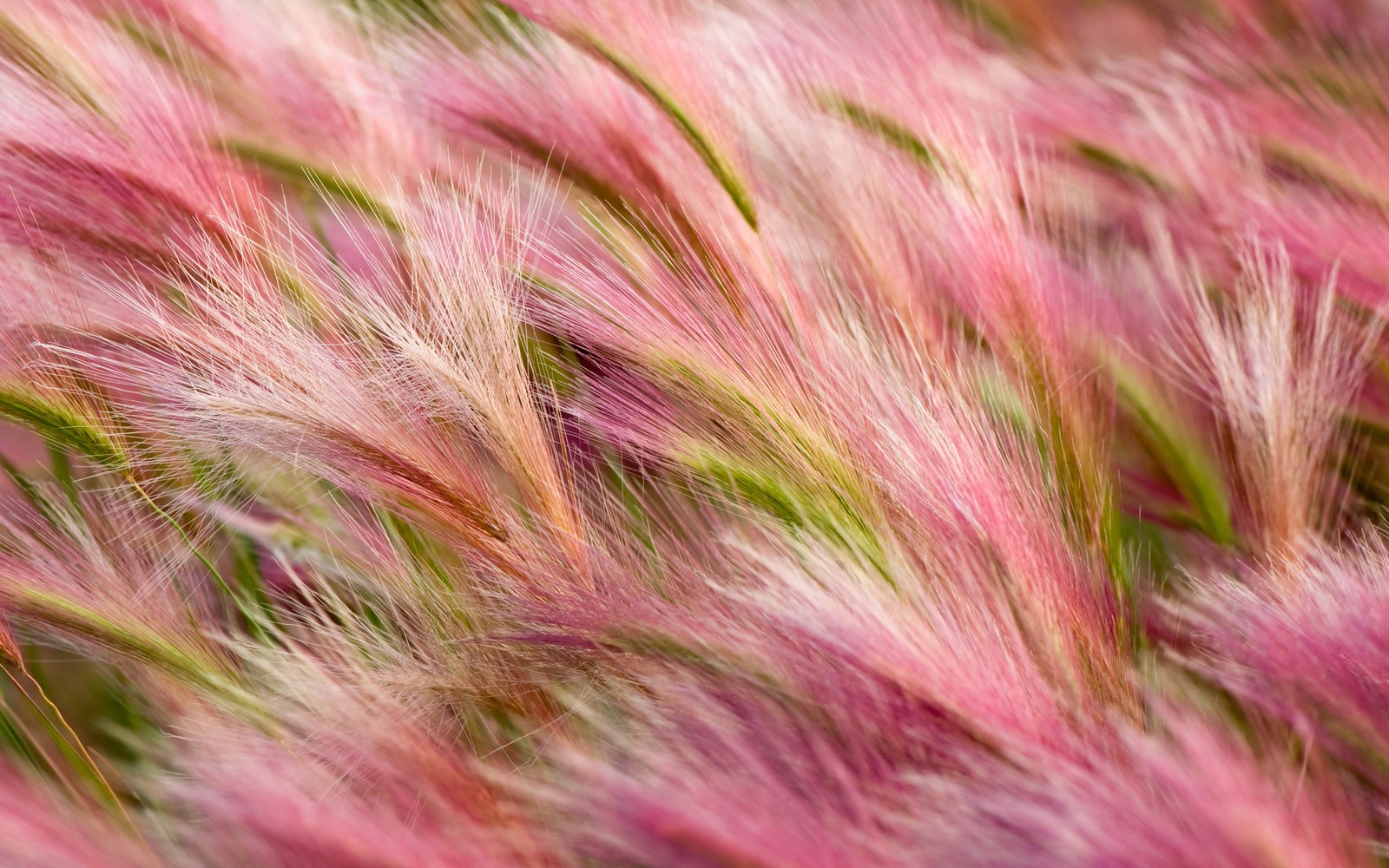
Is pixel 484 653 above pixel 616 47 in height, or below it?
below

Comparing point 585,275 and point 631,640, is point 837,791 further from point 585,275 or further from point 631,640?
point 585,275

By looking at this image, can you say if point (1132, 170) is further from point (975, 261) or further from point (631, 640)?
point (631, 640)

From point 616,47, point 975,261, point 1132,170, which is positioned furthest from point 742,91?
point 1132,170

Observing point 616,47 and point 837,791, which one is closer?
point 837,791

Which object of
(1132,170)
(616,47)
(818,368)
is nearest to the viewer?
(818,368)

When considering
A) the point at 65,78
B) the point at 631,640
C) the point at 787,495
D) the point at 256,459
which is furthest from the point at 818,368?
the point at 65,78

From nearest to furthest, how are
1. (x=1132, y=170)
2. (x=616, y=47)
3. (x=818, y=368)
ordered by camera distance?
(x=818, y=368) → (x=616, y=47) → (x=1132, y=170)

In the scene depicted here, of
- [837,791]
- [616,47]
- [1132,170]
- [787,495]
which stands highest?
[616,47]
